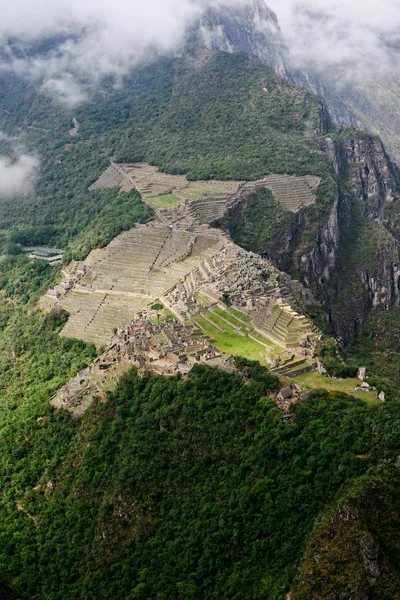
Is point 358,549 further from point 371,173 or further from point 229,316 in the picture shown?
point 371,173

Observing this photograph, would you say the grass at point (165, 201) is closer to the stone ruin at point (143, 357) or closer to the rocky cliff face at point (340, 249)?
the rocky cliff face at point (340, 249)

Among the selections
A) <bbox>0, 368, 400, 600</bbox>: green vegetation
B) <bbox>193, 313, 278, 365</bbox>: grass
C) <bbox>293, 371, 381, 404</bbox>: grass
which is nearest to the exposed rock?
<bbox>293, 371, 381, 404</bbox>: grass

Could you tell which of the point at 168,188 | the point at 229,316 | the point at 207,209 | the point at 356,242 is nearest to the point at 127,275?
the point at 207,209

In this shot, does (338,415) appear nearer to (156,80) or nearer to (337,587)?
(337,587)

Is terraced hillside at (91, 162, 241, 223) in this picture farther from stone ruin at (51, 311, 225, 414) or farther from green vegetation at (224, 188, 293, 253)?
stone ruin at (51, 311, 225, 414)

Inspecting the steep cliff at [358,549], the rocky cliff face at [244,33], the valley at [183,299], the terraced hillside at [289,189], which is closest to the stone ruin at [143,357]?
the valley at [183,299]

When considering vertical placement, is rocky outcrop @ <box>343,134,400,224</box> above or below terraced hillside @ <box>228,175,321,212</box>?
below
